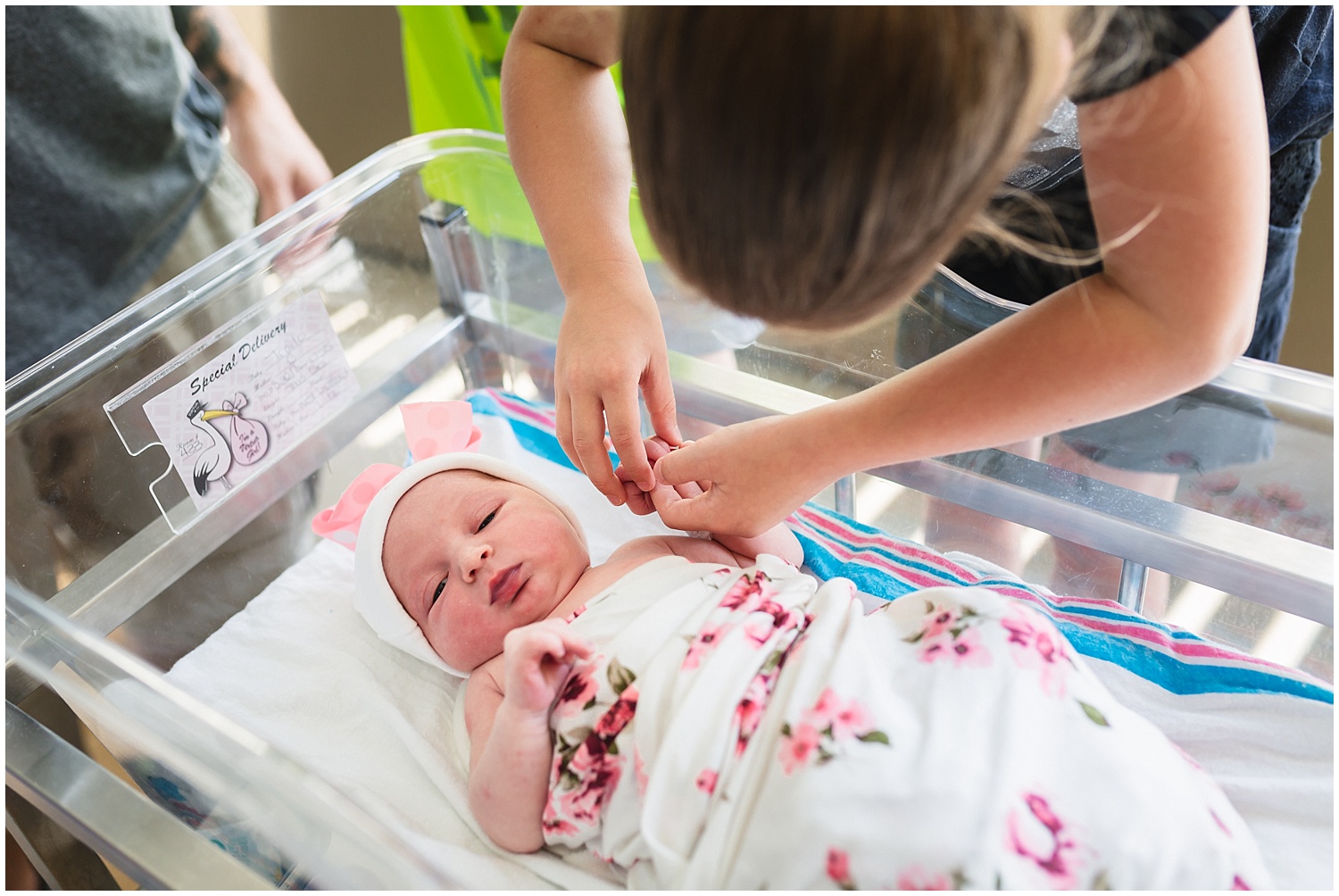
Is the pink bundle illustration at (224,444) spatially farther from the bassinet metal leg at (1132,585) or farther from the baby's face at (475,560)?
the bassinet metal leg at (1132,585)

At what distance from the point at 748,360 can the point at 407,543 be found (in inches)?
18.1

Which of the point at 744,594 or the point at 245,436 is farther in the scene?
the point at 245,436

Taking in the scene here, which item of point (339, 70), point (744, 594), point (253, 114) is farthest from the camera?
point (339, 70)

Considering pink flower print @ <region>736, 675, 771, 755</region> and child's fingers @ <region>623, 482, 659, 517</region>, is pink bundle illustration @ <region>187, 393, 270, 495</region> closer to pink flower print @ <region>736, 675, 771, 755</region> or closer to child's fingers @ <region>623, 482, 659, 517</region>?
child's fingers @ <region>623, 482, 659, 517</region>

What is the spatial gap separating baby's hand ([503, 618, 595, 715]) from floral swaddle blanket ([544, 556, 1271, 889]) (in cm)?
3

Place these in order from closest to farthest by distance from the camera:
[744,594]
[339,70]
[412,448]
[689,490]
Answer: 1. [744,594]
2. [689,490]
3. [412,448]
4. [339,70]

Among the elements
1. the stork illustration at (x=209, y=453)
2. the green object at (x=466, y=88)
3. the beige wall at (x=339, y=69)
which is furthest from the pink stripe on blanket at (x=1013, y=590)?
the beige wall at (x=339, y=69)

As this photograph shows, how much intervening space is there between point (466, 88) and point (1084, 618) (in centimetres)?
121

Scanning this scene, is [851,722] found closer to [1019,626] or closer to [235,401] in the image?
[1019,626]

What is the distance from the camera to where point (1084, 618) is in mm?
941

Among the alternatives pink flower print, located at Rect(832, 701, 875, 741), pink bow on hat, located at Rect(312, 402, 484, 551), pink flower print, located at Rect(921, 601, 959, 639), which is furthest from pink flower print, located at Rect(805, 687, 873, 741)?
pink bow on hat, located at Rect(312, 402, 484, 551)

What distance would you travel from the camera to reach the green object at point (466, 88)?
4.28 ft

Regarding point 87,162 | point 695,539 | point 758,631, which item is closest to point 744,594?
point 758,631

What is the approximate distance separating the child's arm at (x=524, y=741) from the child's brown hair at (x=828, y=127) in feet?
1.26
